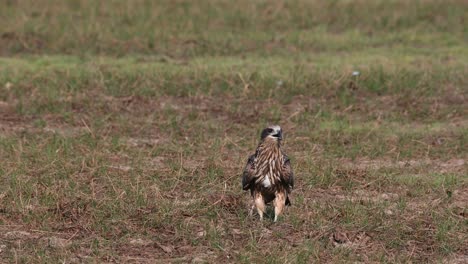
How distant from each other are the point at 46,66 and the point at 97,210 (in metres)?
5.97

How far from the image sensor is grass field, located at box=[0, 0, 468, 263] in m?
7.24

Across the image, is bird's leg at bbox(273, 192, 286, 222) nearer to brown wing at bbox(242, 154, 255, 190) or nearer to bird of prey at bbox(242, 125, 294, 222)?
bird of prey at bbox(242, 125, 294, 222)

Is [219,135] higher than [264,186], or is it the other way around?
[264,186]

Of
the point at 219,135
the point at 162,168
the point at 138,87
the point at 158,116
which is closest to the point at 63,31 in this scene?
the point at 138,87

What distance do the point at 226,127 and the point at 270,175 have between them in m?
3.49

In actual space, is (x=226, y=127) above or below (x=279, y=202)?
below

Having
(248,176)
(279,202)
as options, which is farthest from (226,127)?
(279,202)

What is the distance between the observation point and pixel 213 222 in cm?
741

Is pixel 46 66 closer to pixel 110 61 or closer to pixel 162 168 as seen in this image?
pixel 110 61

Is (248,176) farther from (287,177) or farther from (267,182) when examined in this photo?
(287,177)

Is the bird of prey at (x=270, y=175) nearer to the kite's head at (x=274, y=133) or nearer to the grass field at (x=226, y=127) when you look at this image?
the kite's head at (x=274, y=133)

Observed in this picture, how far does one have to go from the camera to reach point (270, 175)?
7613 mm

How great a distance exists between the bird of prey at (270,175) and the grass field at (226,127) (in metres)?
Result: 0.17

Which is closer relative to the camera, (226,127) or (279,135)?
(279,135)
